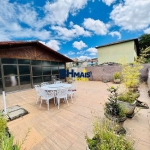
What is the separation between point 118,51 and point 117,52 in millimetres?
189

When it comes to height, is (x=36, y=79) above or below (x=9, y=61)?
below

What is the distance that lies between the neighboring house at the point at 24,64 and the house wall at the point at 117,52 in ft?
28.8

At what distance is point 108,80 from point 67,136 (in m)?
8.82

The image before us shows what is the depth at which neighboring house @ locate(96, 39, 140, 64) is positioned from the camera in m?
12.6

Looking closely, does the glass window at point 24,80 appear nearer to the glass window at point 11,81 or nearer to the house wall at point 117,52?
the glass window at point 11,81

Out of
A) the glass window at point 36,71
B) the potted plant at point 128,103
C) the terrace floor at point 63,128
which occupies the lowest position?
the terrace floor at point 63,128

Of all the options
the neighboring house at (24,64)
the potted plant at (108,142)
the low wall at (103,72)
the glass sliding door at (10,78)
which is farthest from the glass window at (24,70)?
the potted plant at (108,142)

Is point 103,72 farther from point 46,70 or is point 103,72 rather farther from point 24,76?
point 24,76

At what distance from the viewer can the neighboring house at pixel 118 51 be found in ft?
41.2

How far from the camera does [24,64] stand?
720cm

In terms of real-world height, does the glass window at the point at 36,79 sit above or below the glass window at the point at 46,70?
below

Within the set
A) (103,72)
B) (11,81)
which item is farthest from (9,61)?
(103,72)

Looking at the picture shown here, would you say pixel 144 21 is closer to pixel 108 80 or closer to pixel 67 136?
pixel 108 80

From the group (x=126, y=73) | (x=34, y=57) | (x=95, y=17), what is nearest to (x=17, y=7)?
(x=34, y=57)
